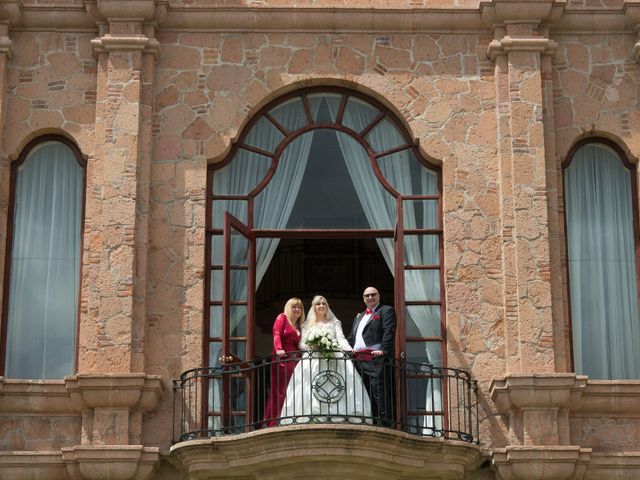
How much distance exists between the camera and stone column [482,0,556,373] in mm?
20141

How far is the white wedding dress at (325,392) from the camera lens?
1914 cm

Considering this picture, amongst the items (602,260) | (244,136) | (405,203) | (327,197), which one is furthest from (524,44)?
(244,136)

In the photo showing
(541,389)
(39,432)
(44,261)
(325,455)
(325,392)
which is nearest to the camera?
(325,455)

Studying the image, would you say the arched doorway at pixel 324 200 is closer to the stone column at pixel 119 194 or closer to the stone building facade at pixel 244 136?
the stone building facade at pixel 244 136

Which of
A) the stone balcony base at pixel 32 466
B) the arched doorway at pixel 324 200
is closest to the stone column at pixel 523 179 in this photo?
the arched doorway at pixel 324 200

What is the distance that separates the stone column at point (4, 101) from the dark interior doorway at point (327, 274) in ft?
25.0

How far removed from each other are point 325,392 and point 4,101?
5225 mm

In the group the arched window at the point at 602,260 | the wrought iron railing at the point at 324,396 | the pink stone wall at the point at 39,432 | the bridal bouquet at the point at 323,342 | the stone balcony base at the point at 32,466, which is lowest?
the stone balcony base at the point at 32,466

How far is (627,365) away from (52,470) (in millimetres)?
6343

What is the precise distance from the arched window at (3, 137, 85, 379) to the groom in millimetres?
3201

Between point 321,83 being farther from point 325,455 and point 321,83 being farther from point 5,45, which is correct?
point 325,455

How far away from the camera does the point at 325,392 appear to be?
62.9 feet

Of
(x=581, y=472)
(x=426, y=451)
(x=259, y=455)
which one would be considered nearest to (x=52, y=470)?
(x=259, y=455)

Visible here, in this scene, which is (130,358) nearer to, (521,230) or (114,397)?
(114,397)
